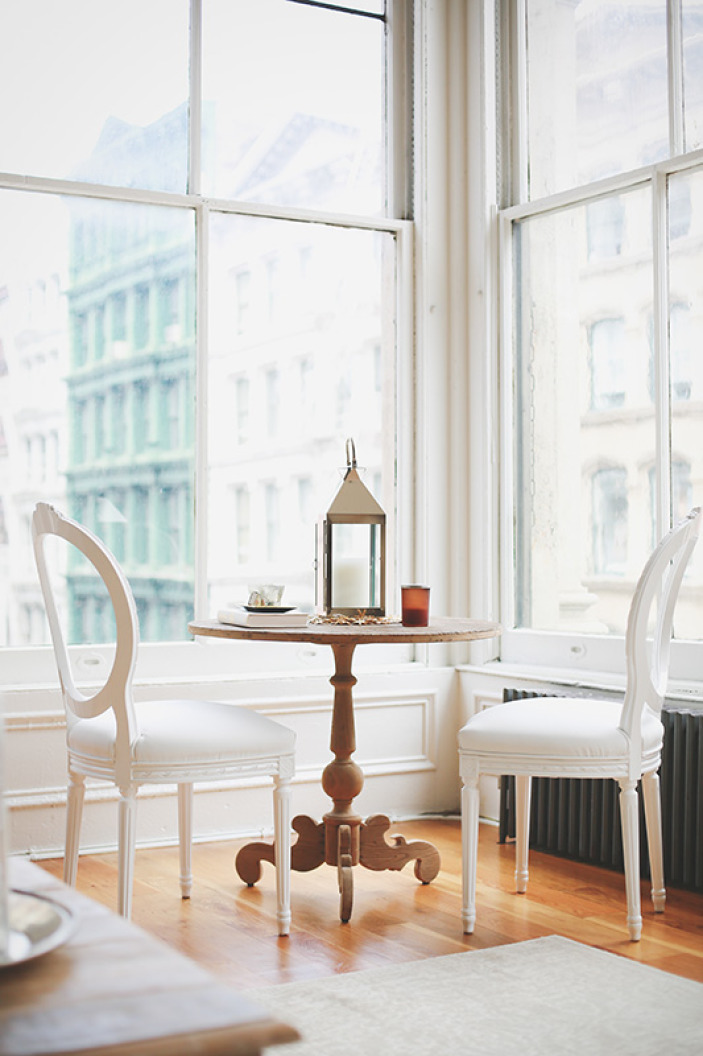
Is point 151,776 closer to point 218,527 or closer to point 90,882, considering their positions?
point 90,882

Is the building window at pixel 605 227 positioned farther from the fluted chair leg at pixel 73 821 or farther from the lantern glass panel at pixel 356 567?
the fluted chair leg at pixel 73 821

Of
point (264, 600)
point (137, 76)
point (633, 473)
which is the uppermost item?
point (137, 76)

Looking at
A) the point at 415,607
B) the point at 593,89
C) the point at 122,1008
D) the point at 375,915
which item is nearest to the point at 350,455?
the point at 415,607

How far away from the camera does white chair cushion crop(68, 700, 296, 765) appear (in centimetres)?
277

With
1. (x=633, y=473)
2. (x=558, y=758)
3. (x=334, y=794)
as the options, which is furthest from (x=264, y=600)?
(x=633, y=473)

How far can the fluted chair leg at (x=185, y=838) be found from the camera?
3250 mm

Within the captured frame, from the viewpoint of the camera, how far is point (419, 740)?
4.31 metres

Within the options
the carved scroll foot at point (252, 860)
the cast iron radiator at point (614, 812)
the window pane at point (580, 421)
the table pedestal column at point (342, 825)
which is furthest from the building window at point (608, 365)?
the carved scroll foot at point (252, 860)

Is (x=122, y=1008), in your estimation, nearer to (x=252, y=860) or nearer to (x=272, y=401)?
(x=252, y=860)

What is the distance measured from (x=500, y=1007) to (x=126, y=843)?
3.01 ft

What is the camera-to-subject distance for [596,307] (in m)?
3.97

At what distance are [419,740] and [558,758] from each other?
149 cm

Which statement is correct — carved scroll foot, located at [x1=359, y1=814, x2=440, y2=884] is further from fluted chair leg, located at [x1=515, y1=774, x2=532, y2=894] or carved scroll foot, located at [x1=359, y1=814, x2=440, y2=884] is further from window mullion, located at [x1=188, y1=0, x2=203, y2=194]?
window mullion, located at [x1=188, y1=0, x2=203, y2=194]

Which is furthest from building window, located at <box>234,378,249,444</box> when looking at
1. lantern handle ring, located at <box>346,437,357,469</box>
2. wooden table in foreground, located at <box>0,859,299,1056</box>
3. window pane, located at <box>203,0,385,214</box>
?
wooden table in foreground, located at <box>0,859,299,1056</box>
